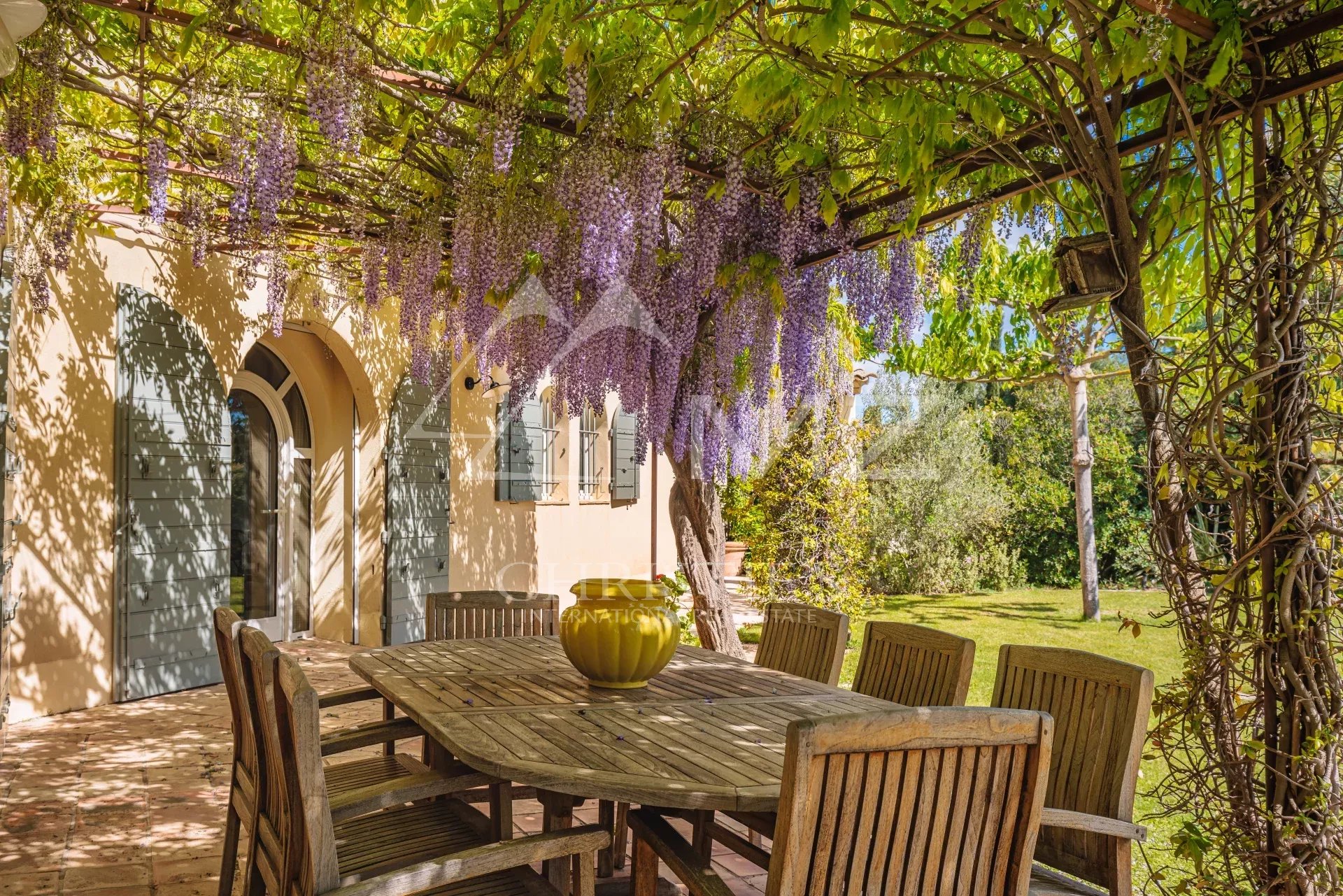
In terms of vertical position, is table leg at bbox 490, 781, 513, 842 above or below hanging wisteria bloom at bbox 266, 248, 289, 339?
below

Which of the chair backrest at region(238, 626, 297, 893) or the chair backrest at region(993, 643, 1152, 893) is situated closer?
the chair backrest at region(238, 626, 297, 893)

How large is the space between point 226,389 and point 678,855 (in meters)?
4.75

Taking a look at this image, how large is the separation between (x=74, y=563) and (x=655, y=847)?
413cm

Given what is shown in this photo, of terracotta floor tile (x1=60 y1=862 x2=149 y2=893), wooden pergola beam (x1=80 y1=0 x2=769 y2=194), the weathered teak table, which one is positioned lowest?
terracotta floor tile (x1=60 y1=862 x2=149 y2=893)

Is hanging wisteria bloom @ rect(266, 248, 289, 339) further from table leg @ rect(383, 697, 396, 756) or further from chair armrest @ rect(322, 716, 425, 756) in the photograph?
chair armrest @ rect(322, 716, 425, 756)

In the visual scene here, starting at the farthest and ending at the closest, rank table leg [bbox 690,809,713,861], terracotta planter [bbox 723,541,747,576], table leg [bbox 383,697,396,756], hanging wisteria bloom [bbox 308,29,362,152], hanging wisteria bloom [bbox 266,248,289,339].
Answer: terracotta planter [bbox 723,541,747,576] < hanging wisteria bloom [bbox 266,248,289,339] < hanging wisteria bloom [bbox 308,29,362,152] < table leg [bbox 383,697,396,756] < table leg [bbox 690,809,713,861]

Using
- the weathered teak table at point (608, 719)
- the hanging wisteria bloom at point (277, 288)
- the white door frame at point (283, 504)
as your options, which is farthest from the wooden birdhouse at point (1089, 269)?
the white door frame at point (283, 504)

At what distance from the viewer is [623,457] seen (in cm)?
906

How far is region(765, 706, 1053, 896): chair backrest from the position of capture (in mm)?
1396

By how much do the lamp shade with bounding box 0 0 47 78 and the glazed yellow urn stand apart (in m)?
1.68

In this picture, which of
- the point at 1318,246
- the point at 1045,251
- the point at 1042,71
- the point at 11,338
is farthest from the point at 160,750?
the point at 1045,251

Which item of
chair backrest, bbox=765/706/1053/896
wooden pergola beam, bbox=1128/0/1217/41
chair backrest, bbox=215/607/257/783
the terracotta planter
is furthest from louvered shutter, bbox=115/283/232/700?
the terracotta planter

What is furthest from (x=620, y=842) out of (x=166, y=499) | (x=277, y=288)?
(x=277, y=288)

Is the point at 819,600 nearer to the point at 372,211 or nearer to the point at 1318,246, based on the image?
the point at 372,211
